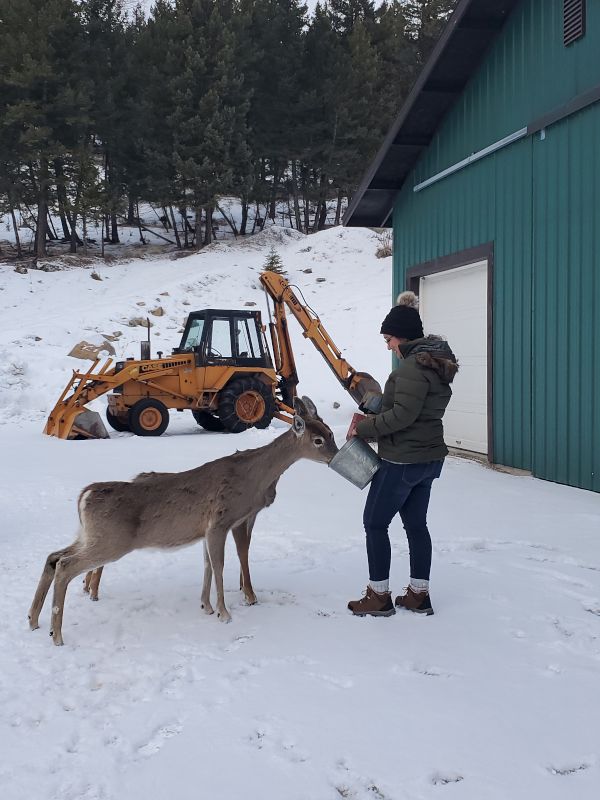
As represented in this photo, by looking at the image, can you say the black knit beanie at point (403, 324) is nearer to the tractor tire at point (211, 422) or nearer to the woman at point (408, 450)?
the woman at point (408, 450)

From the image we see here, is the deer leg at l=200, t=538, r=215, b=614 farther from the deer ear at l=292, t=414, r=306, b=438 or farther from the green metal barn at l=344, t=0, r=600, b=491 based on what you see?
Answer: the green metal barn at l=344, t=0, r=600, b=491

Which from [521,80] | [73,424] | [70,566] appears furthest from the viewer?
[73,424]

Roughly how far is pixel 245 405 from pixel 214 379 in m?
0.80

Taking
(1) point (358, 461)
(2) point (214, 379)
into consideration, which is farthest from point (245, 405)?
(1) point (358, 461)

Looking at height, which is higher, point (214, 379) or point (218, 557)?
point (214, 379)

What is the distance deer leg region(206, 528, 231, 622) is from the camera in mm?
4680

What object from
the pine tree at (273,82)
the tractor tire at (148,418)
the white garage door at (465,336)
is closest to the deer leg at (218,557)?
the white garage door at (465,336)

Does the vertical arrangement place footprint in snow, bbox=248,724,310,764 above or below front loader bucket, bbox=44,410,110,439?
below

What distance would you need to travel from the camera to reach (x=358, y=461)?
15.6ft

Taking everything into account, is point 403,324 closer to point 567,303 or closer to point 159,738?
point 159,738

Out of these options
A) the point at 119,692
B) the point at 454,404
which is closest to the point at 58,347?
the point at 454,404

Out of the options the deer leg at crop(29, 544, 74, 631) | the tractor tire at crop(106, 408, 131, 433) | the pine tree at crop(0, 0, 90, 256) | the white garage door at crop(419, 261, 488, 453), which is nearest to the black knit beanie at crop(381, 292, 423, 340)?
the deer leg at crop(29, 544, 74, 631)

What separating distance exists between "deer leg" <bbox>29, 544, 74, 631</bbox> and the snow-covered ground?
8 centimetres

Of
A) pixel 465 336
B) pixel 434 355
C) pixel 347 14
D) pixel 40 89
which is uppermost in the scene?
pixel 347 14
